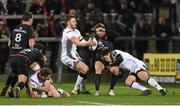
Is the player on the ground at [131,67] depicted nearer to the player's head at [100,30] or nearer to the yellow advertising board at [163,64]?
the player's head at [100,30]

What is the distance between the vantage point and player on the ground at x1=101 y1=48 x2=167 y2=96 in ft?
64.6

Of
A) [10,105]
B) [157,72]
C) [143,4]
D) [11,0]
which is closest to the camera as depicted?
[10,105]

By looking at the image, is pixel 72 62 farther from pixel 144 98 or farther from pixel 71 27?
pixel 144 98

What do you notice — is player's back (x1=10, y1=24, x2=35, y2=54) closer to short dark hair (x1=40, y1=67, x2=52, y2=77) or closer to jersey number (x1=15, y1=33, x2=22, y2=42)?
jersey number (x1=15, y1=33, x2=22, y2=42)

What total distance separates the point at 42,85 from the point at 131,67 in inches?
106

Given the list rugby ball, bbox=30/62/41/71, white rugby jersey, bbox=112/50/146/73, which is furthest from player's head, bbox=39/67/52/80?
white rugby jersey, bbox=112/50/146/73

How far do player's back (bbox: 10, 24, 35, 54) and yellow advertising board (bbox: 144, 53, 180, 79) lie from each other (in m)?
8.43

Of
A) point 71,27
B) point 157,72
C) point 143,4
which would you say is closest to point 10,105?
point 71,27

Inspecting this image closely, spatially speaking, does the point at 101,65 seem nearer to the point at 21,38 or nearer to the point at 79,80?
the point at 79,80

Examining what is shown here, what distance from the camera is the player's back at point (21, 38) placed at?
18.7m

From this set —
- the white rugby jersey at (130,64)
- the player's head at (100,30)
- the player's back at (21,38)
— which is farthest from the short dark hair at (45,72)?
the white rugby jersey at (130,64)

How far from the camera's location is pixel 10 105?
16094 millimetres

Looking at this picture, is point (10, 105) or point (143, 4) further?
point (143, 4)

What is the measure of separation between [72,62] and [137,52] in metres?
7.63
